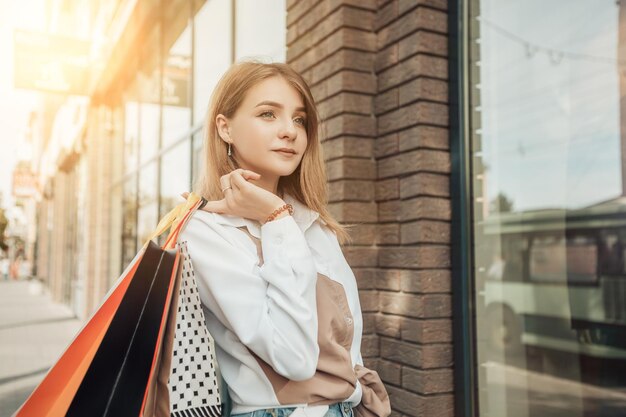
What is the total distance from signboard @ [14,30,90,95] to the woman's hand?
8378mm

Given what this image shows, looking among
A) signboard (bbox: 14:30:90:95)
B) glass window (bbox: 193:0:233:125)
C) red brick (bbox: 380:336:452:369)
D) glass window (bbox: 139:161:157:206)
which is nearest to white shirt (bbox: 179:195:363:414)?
red brick (bbox: 380:336:452:369)

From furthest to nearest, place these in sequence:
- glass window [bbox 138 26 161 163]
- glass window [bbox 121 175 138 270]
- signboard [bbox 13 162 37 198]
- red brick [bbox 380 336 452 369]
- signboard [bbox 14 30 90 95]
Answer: signboard [bbox 13 162 37 198]
glass window [bbox 121 175 138 270]
signboard [bbox 14 30 90 95]
glass window [bbox 138 26 161 163]
red brick [bbox 380 336 452 369]

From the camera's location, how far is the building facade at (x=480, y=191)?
244cm

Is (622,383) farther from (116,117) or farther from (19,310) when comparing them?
(19,310)

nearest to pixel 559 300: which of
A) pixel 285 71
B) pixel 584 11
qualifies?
pixel 584 11

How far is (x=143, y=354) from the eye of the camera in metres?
1.20

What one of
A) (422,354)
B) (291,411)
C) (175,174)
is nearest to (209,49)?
(175,174)

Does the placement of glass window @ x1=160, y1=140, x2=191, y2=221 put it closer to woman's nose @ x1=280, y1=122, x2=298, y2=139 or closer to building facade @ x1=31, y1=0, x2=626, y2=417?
building facade @ x1=31, y1=0, x2=626, y2=417

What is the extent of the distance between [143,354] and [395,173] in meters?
2.08

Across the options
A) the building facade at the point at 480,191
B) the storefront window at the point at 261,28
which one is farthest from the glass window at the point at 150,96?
the building facade at the point at 480,191

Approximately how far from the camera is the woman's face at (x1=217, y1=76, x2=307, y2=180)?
1.58m

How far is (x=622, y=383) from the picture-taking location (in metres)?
2.34

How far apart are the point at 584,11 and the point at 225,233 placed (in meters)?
2.00

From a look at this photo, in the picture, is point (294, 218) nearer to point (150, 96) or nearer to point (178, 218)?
point (178, 218)
